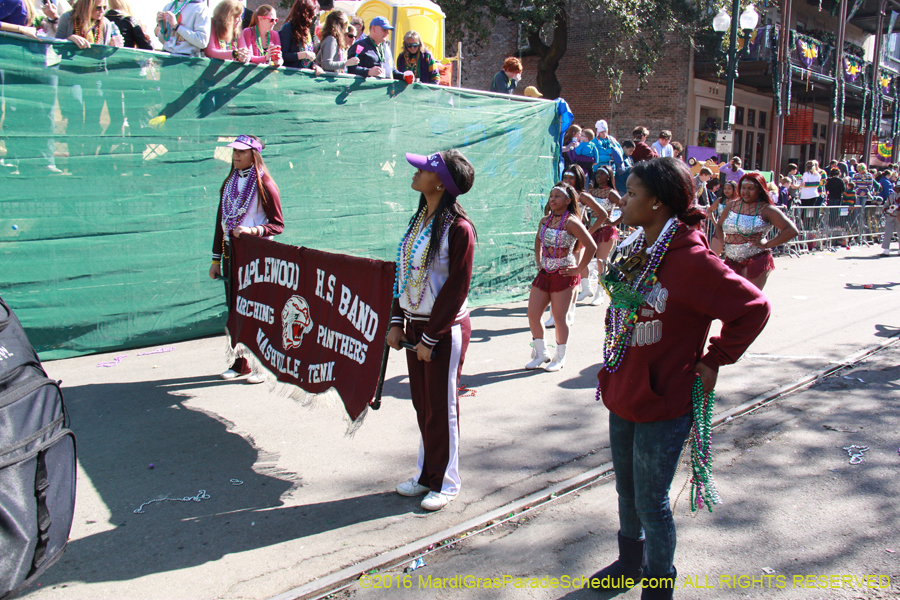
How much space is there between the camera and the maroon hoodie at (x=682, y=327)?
2473mm

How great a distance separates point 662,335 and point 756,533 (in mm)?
1612

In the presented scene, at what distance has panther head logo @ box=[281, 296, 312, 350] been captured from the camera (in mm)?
4422

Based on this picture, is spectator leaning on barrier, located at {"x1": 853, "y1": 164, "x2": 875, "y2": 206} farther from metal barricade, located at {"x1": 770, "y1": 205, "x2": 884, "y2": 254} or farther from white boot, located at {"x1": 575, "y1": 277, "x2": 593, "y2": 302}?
white boot, located at {"x1": 575, "y1": 277, "x2": 593, "y2": 302}

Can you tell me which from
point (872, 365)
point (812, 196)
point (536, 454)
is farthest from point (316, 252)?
point (812, 196)

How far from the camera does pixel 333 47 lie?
26.4 ft

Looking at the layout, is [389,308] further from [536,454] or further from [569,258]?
[569,258]

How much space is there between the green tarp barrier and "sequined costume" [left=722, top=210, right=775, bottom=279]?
3.85 metres

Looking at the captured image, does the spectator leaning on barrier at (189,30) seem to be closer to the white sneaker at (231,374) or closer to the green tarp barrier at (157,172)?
the green tarp barrier at (157,172)

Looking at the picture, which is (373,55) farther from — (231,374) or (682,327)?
(682,327)

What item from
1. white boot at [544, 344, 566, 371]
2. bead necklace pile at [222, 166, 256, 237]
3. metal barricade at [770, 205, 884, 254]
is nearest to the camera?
bead necklace pile at [222, 166, 256, 237]

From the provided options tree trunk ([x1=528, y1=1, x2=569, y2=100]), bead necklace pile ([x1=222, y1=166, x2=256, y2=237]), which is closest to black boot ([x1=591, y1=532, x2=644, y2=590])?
bead necklace pile ([x1=222, y1=166, x2=256, y2=237])

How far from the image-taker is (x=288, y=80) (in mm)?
7348

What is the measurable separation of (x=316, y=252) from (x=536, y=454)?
6.49ft

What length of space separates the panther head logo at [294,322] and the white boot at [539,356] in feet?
8.83
